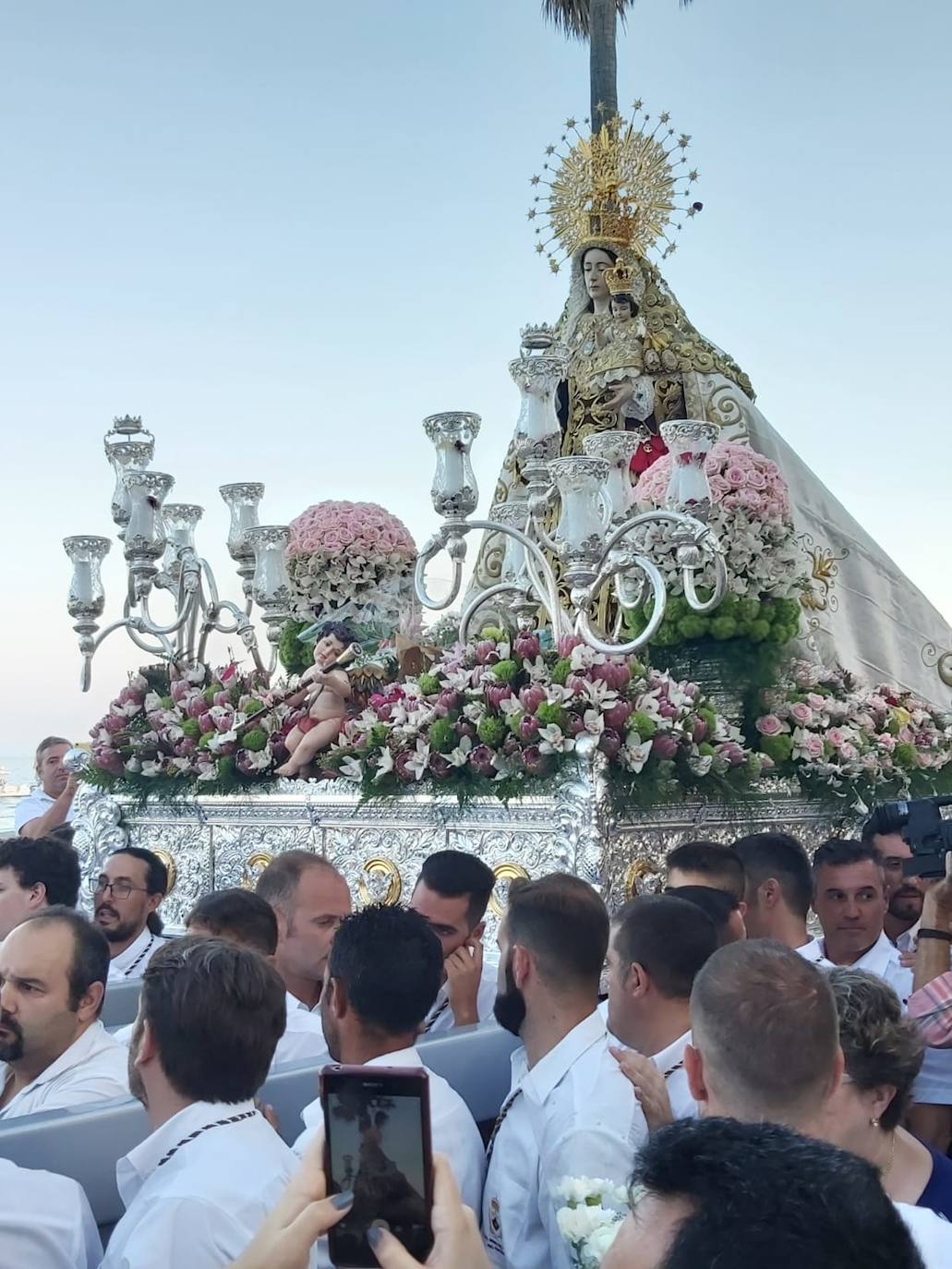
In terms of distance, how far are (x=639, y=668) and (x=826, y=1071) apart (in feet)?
12.1

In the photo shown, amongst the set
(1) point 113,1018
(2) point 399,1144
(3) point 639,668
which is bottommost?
(1) point 113,1018


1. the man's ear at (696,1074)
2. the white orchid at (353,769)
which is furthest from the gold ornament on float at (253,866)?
the man's ear at (696,1074)

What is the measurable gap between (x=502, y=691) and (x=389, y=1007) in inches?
121

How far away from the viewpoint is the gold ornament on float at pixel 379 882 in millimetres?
5992

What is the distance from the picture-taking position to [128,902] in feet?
16.4

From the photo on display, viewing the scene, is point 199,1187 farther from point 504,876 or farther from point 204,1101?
point 504,876

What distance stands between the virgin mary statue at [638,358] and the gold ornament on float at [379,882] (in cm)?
556

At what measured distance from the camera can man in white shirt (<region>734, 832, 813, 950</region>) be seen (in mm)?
4645

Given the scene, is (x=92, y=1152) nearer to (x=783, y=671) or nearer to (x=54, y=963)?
(x=54, y=963)

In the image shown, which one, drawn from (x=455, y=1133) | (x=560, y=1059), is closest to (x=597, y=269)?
(x=560, y=1059)

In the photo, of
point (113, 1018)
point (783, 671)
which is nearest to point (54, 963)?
point (113, 1018)

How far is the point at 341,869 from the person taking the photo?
6.21 metres

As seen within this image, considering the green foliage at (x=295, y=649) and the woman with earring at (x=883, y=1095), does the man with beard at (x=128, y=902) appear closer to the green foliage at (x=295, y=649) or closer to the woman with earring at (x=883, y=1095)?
the green foliage at (x=295, y=649)

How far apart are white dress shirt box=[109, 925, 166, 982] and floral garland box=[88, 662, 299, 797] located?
5.05ft
